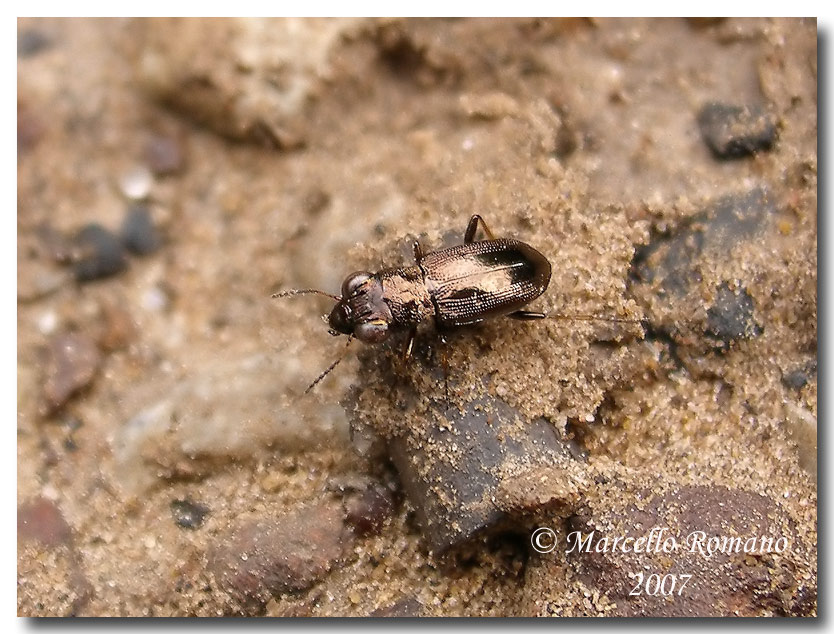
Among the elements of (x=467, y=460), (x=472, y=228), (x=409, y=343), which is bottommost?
(x=467, y=460)

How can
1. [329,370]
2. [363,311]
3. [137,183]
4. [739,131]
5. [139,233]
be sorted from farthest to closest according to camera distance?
1. [137,183]
2. [139,233]
3. [739,131]
4. [329,370]
5. [363,311]

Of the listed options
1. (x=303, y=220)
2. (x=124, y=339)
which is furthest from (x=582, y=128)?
(x=124, y=339)

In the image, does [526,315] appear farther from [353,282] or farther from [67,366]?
[67,366]

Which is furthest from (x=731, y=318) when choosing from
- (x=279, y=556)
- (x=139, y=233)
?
(x=139, y=233)

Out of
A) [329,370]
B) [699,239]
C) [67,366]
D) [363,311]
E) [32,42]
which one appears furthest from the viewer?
[32,42]

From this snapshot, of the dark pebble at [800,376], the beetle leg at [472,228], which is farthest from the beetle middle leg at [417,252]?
the dark pebble at [800,376]

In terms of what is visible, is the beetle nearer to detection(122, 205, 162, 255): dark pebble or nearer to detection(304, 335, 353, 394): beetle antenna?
detection(304, 335, 353, 394): beetle antenna

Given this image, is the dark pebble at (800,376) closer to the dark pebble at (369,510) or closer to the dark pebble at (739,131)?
the dark pebble at (739,131)

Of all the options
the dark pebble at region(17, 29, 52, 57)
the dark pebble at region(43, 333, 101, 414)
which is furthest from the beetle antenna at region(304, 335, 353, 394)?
the dark pebble at region(17, 29, 52, 57)
